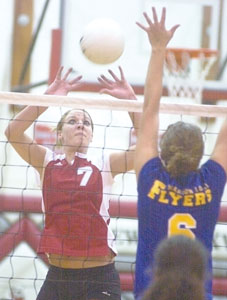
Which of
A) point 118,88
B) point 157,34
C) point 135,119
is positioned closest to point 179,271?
point 157,34

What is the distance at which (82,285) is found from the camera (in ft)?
13.2

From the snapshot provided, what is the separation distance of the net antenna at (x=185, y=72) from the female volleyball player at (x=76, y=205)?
115 inches

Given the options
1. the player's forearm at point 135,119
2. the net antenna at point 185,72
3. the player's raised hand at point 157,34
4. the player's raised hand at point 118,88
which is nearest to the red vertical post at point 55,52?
the net antenna at point 185,72

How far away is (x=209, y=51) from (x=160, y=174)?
182 inches

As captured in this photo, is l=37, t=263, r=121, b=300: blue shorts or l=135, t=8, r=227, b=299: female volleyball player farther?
l=37, t=263, r=121, b=300: blue shorts

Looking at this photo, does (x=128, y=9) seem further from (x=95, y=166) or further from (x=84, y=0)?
(x=95, y=166)

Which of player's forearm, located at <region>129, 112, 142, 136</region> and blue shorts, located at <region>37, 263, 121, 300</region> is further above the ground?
player's forearm, located at <region>129, 112, 142, 136</region>

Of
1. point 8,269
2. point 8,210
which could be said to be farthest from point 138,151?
point 8,269

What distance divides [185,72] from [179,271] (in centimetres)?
489

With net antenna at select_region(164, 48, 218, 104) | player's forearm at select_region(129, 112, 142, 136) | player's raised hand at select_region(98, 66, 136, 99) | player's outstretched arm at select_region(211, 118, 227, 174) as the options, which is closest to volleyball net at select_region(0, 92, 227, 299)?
net antenna at select_region(164, 48, 218, 104)

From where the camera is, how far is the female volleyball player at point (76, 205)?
13.3ft

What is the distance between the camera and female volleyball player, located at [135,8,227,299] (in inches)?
124

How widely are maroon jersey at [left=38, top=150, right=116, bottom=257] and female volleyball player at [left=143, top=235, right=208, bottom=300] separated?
1.46 meters

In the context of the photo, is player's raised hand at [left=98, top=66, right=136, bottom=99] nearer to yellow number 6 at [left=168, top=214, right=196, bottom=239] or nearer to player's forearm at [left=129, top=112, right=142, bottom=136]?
player's forearm at [left=129, top=112, right=142, bottom=136]
